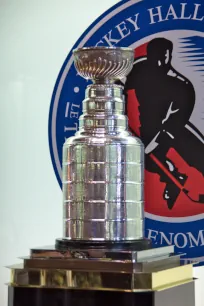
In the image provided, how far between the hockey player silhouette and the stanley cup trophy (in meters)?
0.25

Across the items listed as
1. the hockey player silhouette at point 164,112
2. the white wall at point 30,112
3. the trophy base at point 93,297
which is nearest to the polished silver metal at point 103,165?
the trophy base at point 93,297

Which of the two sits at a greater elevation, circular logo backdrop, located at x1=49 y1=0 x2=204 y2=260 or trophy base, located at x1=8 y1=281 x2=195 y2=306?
circular logo backdrop, located at x1=49 y1=0 x2=204 y2=260

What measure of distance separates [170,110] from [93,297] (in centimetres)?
60

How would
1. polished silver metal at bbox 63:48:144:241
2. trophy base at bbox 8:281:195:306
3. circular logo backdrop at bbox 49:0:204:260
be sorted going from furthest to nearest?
circular logo backdrop at bbox 49:0:204:260 < polished silver metal at bbox 63:48:144:241 < trophy base at bbox 8:281:195:306

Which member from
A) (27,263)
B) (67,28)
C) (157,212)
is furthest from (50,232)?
(67,28)

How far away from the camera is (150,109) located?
1.98 m

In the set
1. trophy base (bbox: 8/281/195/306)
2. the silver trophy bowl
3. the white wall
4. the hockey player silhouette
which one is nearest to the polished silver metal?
the silver trophy bowl

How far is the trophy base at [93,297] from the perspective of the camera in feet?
5.01

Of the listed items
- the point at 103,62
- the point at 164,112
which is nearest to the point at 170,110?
the point at 164,112

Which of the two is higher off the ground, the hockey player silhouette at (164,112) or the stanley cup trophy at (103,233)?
the hockey player silhouette at (164,112)

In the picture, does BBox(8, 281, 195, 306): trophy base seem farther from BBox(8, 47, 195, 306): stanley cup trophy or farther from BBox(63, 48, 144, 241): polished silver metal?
BBox(63, 48, 144, 241): polished silver metal

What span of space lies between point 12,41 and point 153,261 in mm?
848

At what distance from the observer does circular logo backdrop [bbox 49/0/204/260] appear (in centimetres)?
194

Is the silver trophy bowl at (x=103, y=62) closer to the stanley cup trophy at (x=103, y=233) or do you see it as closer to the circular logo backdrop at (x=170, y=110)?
the stanley cup trophy at (x=103, y=233)
